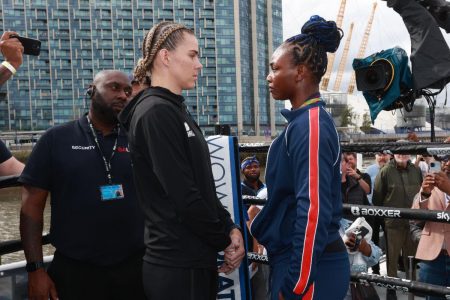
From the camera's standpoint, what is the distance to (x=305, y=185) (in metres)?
1.76

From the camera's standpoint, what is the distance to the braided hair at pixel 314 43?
1962mm

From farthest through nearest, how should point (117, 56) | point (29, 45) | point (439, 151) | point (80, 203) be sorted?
1. point (117, 56)
2. point (29, 45)
3. point (80, 203)
4. point (439, 151)

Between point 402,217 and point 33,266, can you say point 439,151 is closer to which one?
point 402,217

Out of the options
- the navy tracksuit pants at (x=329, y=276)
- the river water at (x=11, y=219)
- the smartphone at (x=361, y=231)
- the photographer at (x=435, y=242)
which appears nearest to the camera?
the navy tracksuit pants at (x=329, y=276)

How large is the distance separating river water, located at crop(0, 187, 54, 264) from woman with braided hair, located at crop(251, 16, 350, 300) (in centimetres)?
1422

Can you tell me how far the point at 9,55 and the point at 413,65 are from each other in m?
2.30

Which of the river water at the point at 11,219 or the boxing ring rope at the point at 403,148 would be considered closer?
the boxing ring rope at the point at 403,148

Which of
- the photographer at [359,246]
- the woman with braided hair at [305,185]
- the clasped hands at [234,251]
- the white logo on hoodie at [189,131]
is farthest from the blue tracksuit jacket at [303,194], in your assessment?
the photographer at [359,246]

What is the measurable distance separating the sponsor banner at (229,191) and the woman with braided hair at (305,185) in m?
0.56

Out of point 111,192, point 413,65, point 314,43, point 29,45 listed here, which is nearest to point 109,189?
point 111,192

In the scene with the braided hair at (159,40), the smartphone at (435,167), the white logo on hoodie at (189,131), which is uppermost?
the braided hair at (159,40)

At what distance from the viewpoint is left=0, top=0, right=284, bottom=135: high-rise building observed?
73.1 metres

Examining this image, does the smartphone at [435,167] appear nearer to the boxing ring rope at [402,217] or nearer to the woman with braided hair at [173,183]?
the boxing ring rope at [402,217]

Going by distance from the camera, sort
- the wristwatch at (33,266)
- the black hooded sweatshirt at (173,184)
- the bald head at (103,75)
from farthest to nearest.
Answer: the bald head at (103,75) → the wristwatch at (33,266) → the black hooded sweatshirt at (173,184)
